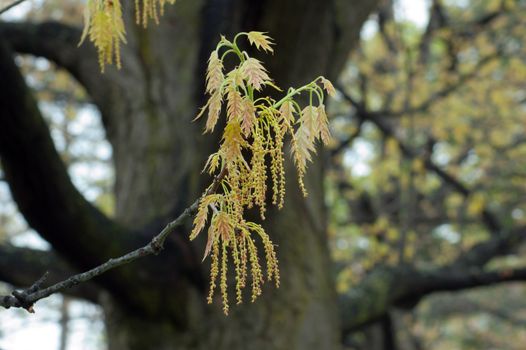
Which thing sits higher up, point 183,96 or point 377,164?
point 377,164

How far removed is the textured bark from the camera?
3.45m

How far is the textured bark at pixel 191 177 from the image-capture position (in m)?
3.45

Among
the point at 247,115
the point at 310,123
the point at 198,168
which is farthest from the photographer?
the point at 198,168

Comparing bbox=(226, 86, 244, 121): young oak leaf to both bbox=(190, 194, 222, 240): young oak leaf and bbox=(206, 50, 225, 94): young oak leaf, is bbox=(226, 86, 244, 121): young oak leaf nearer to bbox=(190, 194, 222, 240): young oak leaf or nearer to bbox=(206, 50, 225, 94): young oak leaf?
bbox=(206, 50, 225, 94): young oak leaf

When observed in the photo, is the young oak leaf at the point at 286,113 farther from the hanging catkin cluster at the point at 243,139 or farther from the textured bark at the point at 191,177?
the textured bark at the point at 191,177

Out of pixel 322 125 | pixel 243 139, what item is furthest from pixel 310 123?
pixel 243 139

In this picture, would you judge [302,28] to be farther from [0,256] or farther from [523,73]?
[523,73]

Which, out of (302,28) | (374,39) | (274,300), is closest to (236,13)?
(302,28)

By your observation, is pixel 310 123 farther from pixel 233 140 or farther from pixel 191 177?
A: pixel 191 177

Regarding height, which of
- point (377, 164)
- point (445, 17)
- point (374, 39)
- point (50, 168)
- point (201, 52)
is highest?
point (374, 39)

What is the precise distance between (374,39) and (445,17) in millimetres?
2418

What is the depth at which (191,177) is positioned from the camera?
3.67m

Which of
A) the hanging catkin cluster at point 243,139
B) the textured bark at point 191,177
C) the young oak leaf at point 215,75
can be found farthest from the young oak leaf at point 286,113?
the textured bark at point 191,177

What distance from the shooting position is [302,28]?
3.29 meters
